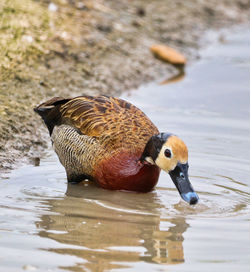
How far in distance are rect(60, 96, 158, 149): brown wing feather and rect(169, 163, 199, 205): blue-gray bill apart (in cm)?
53

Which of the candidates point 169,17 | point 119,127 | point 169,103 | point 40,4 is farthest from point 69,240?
point 169,17

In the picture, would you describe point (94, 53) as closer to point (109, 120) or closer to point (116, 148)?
point (109, 120)

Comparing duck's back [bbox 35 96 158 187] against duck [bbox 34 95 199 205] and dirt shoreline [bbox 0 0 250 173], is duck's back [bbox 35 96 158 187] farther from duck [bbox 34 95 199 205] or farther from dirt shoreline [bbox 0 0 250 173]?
dirt shoreline [bbox 0 0 250 173]

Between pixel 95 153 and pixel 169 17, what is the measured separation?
7.69 meters

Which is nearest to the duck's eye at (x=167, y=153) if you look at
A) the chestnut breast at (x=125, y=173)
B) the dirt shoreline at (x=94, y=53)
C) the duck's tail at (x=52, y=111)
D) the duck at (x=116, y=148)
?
the duck at (x=116, y=148)

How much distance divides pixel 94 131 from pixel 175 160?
3.23ft

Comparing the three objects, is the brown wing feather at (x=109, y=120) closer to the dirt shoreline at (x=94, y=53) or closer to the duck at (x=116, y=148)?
the duck at (x=116, y=148)

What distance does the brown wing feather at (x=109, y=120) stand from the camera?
22.4 feet

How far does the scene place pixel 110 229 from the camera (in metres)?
5.75

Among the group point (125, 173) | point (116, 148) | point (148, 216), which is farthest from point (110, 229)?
point (116, 148)

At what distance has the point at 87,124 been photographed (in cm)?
706

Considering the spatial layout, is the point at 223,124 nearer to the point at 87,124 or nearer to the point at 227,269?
the point at 87,124

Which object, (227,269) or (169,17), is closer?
(227,269)

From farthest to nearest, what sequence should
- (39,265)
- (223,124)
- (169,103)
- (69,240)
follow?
(169,103) → (223,124) → (69,240) → (39,265)
